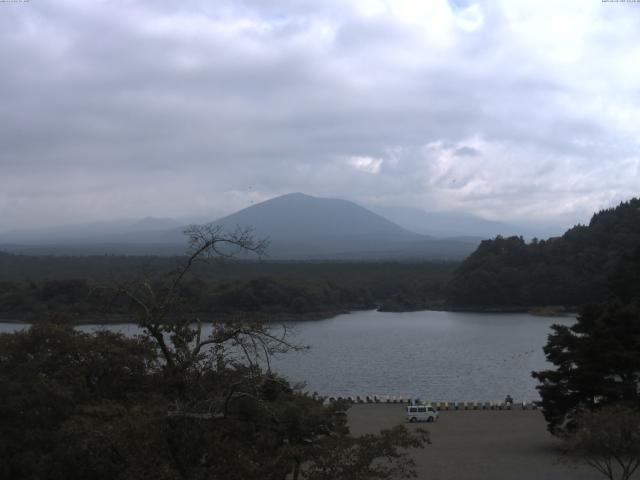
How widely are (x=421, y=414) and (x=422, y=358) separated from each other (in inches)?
440

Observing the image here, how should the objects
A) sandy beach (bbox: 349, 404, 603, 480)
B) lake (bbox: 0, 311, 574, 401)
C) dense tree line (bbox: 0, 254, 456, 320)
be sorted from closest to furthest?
sandy beach (bbox: 349, 404, 603, 480)
lake (bbox: 0, 311, 574, 401)
dense tree line (bbox: 0, 254, 456, 320)

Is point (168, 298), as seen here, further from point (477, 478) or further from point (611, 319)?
point (611, 319)

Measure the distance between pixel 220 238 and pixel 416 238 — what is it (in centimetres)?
18166

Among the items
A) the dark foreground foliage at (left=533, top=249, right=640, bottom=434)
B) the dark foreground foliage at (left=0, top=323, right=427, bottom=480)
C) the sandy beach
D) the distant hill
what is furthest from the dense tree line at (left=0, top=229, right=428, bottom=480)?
the distant hill

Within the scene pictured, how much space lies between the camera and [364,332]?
1358 inches

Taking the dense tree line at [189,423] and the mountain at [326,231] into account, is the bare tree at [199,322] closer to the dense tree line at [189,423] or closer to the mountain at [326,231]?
the dense tree line at [189,423]

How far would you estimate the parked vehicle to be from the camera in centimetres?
1485

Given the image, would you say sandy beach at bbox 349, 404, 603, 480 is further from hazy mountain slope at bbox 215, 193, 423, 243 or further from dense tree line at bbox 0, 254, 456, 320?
hazy mountain slope at bbox 215, 193, 423, 243

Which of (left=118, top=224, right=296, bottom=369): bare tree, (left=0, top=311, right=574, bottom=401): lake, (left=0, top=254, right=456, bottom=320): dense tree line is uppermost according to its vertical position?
A: (left=118, top=224, right=296, bottom=369): bare tree

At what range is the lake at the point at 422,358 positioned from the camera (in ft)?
66.2

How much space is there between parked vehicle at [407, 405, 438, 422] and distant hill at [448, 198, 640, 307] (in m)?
29.0

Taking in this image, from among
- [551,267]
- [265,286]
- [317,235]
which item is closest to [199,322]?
[265,286]

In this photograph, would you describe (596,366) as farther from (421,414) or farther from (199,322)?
(199,322)

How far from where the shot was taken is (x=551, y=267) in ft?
148
